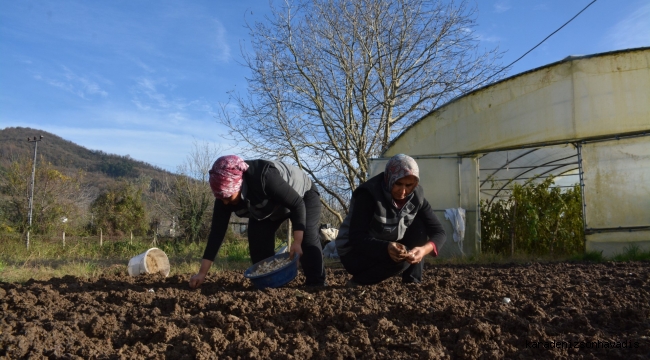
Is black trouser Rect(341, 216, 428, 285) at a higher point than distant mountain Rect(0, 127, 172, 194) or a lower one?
lower

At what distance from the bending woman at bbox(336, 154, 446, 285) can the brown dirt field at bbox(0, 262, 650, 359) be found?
10.1 inches

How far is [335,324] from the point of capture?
102 inches

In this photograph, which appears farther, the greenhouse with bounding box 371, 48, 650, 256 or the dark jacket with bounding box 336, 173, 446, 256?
the greenhouse with bounding box 371, 48, 650, 256

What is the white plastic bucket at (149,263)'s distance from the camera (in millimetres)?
5254

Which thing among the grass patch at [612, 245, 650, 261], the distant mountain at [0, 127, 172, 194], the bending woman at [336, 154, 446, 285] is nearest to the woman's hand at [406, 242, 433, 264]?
the bending woman at [336, 154, 446, 285]

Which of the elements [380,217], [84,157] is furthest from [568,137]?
[84,157]

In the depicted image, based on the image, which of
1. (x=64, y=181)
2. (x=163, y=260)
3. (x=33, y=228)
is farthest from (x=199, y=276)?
(x=64, y=181)

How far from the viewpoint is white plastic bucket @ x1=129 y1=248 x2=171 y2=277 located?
5.25m

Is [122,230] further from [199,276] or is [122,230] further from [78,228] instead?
[199,276]

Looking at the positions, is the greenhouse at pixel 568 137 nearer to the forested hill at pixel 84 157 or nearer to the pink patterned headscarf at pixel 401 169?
the pink patterned headscarf at pixel 401 169

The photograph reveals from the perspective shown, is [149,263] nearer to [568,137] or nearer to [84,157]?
[568,137]

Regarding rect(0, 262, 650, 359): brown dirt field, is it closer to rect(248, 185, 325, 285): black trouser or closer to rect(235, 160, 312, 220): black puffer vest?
rect(248, 185, 325, 285): black trouser

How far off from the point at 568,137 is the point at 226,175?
669 centimetres

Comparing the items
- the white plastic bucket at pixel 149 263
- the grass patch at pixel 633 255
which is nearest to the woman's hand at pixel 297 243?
the white plastic bucket at pixel 149 263
